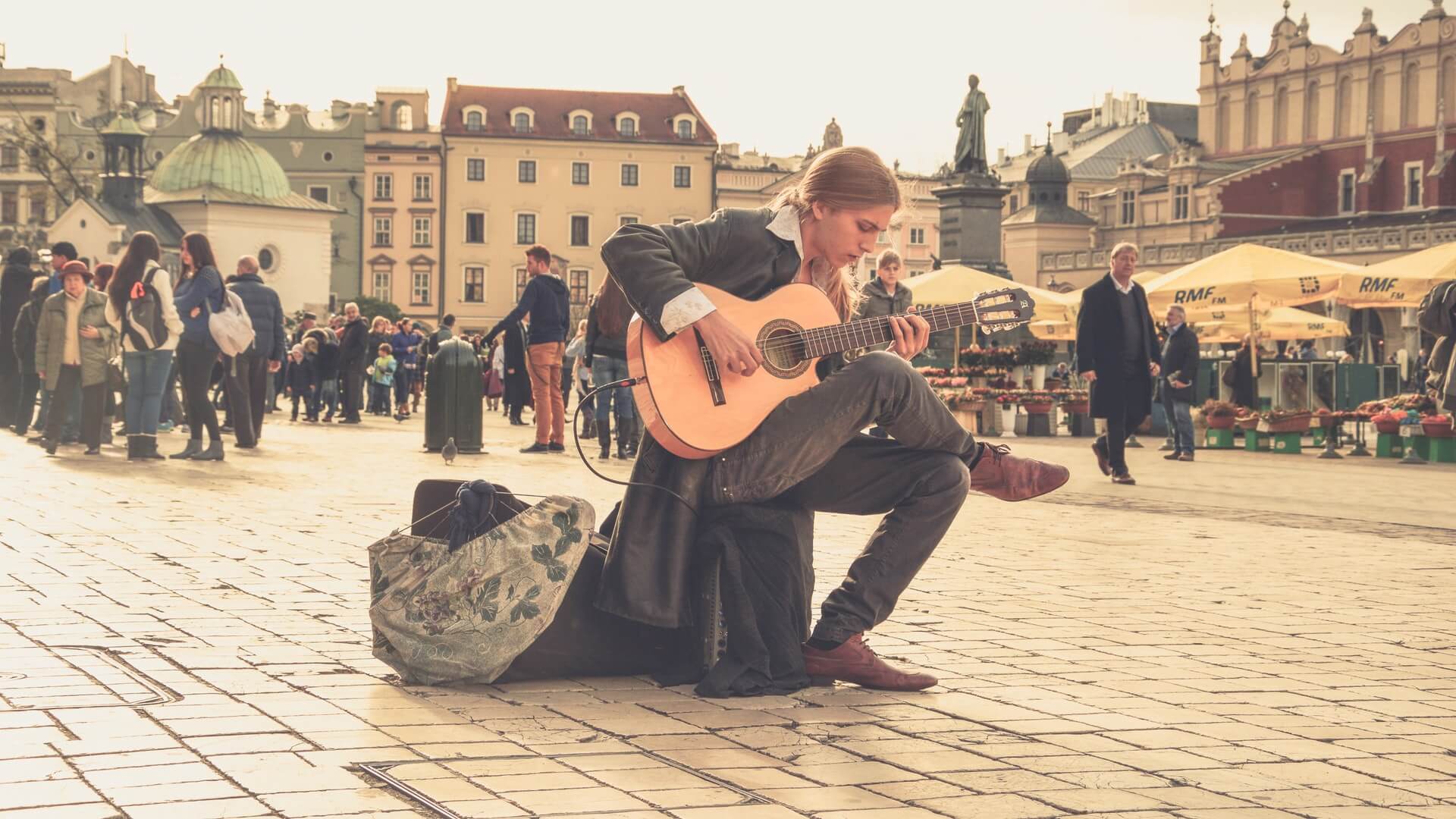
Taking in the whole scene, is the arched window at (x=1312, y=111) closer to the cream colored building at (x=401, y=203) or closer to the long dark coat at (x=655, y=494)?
the cream colored building at (x=401, y=203)

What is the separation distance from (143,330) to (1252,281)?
46.7 feet

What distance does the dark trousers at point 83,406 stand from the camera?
1623 cm

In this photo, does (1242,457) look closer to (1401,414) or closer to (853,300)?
(1401,414)

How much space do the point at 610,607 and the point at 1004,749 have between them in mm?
A: 1207

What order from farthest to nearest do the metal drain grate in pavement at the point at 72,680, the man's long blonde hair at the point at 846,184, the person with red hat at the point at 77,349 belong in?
the person with red hat at the point at 77,349
the man's long blonde hair at the point at 846,184
the metal drain grate in pavement at the point at 72,680

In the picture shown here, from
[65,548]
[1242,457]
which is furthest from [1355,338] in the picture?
[65,548]

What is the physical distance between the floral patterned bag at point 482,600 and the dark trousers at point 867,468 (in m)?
0.47

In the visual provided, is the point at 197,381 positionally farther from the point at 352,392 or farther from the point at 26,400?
the point at 352,392

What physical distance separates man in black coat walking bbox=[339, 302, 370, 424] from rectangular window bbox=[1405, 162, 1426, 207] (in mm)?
59955

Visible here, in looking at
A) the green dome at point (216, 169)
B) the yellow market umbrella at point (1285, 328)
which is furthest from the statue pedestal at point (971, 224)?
the green dome at point (216, 169)

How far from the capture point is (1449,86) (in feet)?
249

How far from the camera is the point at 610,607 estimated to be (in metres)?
5.08

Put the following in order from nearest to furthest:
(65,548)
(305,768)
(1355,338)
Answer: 1. (305,768)
2. (65,548)
3. (1355,338)

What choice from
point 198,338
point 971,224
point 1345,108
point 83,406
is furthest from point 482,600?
point 1345,108
